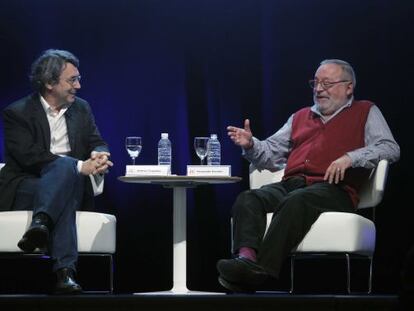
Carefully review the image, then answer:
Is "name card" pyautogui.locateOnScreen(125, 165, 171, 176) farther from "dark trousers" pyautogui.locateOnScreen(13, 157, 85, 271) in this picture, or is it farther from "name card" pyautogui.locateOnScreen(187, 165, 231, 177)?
"dark trousers" pyautogui.locateOnScreen(13, 157, 85, 271)

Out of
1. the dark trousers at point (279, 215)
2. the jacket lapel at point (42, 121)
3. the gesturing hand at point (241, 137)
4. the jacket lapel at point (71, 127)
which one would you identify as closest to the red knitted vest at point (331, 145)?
the dark trousers at point (279, 215)

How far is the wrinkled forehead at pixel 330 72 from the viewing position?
4629 millimetres

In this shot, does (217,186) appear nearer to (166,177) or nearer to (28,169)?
(166,177)

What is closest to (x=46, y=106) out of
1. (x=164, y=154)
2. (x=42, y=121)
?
(x=42, y=121)

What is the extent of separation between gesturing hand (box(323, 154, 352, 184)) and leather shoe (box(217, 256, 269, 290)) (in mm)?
617

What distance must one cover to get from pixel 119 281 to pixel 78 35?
5.08 feet

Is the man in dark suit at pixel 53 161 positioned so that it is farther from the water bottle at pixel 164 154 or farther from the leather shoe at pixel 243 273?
the leather shoe at pixel 243 273

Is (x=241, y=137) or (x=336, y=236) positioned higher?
(x=241, y=137)

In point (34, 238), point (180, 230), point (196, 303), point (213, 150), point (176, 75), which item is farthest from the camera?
point (176, 75)

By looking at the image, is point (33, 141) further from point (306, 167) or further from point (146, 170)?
point (306, 167)

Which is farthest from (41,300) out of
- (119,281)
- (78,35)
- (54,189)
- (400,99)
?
(400,99)

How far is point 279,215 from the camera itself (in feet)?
13.5

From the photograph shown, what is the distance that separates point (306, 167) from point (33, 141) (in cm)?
141

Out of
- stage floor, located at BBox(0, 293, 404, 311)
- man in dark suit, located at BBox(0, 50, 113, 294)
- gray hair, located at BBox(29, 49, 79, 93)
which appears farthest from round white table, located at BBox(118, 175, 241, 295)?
stage floor, located at BBox(0, 293, 404, 311)
